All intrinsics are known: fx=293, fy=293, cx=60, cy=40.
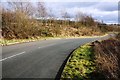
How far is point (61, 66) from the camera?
52.0 feet

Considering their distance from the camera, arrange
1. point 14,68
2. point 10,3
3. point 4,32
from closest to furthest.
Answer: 1. point 14,68
2. point 4,32
3. point 10,3

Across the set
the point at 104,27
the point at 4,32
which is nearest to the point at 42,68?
the point at 4,32

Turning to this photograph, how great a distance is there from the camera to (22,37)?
4038cm

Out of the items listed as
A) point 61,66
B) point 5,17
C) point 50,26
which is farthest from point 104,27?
point 61,66

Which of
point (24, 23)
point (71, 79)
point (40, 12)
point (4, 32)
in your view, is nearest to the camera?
point (71, 79)

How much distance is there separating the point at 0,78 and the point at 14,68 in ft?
8.07

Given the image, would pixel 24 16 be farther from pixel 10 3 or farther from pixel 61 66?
pixel 61 66

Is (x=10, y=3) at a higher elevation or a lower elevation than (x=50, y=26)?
higher

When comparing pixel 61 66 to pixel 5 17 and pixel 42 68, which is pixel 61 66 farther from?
pixel 5 17

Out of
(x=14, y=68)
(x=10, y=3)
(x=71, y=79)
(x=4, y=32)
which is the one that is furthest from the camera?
(x=10, y=3)

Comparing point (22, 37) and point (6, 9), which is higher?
point (6, 9)

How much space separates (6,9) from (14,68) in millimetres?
27915

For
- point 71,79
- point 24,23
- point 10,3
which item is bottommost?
point 71,79

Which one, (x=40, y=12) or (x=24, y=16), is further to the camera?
(x=40, y=12)
